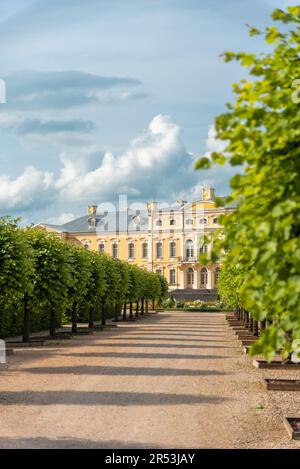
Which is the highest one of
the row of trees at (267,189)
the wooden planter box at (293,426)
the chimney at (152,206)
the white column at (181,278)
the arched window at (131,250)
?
the chimney at (152,206)

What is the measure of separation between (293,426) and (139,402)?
303cm

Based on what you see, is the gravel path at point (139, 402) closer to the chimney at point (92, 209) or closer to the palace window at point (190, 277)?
the palace window at point (190, 277)

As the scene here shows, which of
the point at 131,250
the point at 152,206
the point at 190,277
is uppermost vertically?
the point at 152,206

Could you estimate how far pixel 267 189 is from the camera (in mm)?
4535

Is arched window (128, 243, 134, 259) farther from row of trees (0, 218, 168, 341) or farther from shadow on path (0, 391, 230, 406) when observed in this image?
shadow on path (0, 391, 230, 406)

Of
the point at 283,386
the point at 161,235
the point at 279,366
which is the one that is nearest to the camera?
the point at 283,386

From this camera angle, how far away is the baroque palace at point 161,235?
8500cm

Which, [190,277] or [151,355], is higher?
[190,277]

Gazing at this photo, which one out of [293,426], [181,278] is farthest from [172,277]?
[293,426]

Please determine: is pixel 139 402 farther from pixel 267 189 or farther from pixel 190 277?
pixel 190 277

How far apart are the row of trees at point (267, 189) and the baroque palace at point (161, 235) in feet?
251

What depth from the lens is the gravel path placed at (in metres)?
9.08

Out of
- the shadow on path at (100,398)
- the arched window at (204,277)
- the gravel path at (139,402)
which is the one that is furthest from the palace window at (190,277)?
the shadow on path at (100,398)
